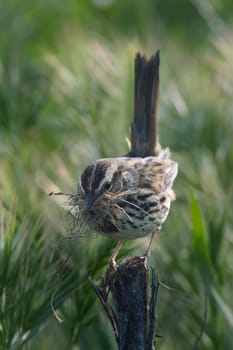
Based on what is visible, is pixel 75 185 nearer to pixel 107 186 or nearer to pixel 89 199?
pixel 107 186

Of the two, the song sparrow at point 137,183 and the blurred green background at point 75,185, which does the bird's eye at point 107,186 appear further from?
the blurred green background at point 75,185

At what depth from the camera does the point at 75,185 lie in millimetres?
5359

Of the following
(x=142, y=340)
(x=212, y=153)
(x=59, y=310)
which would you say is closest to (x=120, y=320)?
(x=142, y=340)

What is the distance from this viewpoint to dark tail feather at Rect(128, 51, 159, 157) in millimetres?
5781

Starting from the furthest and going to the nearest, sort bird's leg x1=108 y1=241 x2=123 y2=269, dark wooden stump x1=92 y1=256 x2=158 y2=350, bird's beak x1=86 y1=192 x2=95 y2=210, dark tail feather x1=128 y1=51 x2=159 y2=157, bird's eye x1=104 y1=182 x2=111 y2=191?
dark tail feather x1=128 y1=51 x2=159 y2=157, bird's eye x1=104 y1=182 x2=111 y2=191, bird's leg x1=108 y1=241 x2=123 y2=269, bird's beak x1=86 y1=192 x2=95 y2=210, dark wooden stump x1=92 y1=256 x2=158 y2=350

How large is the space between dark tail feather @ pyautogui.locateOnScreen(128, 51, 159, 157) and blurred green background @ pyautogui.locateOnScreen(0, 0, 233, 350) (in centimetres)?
17

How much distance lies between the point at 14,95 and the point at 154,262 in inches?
64.8

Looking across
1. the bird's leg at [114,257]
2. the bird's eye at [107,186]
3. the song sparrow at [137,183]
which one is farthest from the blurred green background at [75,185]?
the bird's eye at [107,186]

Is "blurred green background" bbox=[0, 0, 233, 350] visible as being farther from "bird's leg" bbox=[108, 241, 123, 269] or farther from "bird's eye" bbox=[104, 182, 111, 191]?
"bird's eye" bbox=[104, 182, 111, 191]

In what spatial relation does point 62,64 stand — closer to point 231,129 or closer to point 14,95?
point 14,95

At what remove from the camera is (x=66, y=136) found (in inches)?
268

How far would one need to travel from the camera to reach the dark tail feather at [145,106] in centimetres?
578

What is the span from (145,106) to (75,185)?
717mm

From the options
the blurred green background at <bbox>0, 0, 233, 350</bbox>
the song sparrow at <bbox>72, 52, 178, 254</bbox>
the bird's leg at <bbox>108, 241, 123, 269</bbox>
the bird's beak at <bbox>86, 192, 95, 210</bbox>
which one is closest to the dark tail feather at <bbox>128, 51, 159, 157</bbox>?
the song sparrow at <bbox>72, 52, 178, 254</bbox>
